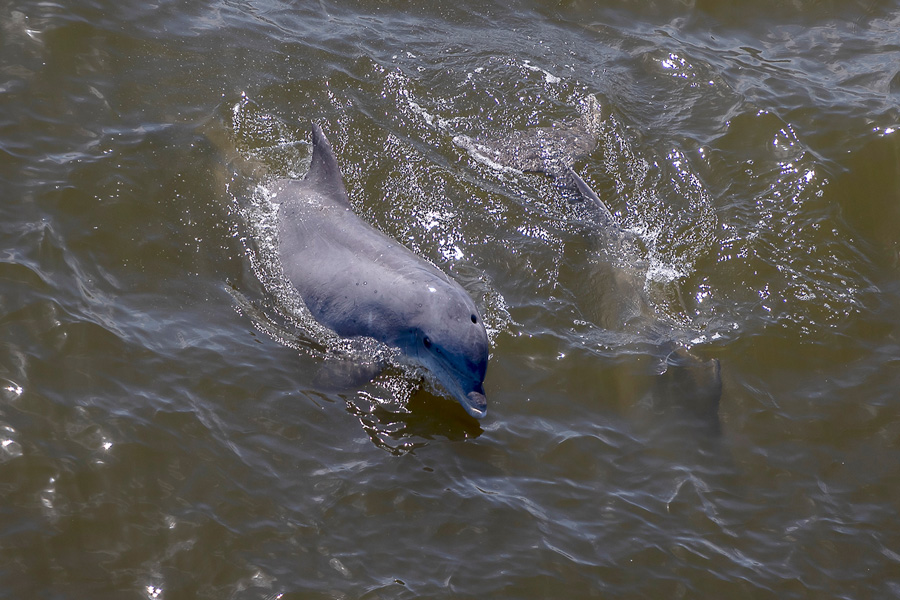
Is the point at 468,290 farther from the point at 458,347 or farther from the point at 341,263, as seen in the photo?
the point at 458,347

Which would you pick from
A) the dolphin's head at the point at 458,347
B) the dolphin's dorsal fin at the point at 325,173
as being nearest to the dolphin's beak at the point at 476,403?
the dolphin's head at the point at 458,347

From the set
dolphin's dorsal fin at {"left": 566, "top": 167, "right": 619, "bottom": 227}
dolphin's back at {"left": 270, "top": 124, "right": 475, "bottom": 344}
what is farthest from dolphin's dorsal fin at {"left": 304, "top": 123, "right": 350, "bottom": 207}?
dolphin's dorsal fin at {"left": 566, "top": 167, "right": 619, "bottom": 227}

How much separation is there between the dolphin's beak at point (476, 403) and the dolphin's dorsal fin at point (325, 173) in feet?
9.62

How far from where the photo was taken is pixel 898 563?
691 centimetres

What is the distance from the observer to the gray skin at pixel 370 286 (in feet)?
23.0

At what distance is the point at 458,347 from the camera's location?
693 cm

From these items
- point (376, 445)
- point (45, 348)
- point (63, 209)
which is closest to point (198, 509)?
point (376, 445)

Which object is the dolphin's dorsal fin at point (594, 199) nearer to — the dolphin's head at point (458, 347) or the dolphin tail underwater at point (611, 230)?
the dolphin tail underwater at point (611, 230)

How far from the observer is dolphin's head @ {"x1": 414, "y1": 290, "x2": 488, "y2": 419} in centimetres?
692

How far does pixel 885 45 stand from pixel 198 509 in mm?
12784

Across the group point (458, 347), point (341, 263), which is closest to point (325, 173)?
point (341, 263)

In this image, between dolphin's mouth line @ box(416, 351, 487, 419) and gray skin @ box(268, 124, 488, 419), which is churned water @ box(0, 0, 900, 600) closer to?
gray skin @ box(268, 124, 488, 419)

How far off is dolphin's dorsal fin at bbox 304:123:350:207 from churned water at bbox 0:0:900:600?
2.08ft

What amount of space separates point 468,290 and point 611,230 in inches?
83.0
